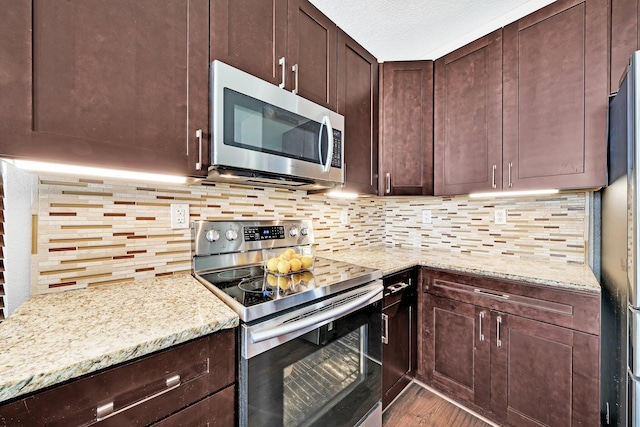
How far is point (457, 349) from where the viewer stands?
1.63 m

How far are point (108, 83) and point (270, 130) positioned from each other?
1.87 ft

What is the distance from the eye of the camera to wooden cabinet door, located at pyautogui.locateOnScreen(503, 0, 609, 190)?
133 centimetres

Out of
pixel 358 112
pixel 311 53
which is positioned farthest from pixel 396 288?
pixel 311 53

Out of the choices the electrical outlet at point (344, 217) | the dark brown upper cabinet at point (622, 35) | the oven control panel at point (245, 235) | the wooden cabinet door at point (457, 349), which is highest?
the dark brown upper cabinet at point (622, 35)

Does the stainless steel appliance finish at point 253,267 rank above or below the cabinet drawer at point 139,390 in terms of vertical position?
above

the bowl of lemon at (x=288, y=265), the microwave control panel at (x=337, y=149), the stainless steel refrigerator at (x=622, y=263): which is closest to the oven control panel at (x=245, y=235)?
the bowl of lemon at (x=288, y=265)

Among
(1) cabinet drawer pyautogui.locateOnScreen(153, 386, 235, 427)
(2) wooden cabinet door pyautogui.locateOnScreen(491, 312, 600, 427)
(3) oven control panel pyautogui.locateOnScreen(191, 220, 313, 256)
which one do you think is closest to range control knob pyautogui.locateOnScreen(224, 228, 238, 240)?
(3) oven control panel pyautogui.locateOnScreen(191, 220, 313, 256)

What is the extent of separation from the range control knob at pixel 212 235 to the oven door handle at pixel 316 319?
2.17 ft

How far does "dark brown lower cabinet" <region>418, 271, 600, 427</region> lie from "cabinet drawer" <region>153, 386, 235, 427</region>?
1360 millimetres

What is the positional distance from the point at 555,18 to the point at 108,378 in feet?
7.97

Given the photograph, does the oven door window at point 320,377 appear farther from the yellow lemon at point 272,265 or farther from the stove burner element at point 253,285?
the yellow lemon at point 272,265

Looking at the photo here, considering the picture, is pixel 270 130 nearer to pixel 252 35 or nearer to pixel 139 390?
pixel 252 35

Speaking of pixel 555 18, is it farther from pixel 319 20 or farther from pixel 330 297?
pixel 330 297

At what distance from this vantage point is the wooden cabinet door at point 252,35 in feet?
3.56
